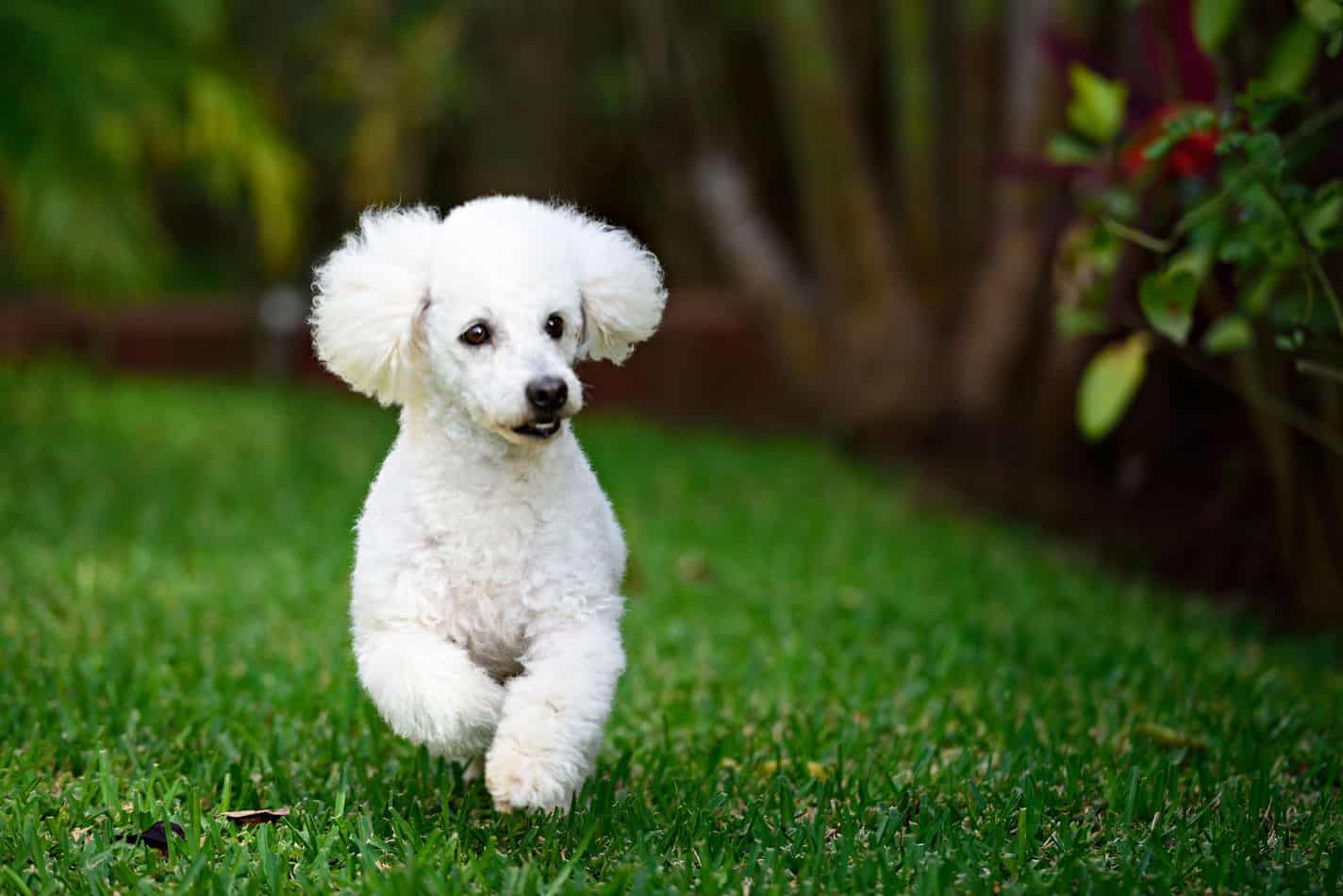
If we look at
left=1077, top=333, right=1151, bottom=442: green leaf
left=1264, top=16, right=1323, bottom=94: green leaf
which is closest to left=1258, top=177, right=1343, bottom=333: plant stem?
left=1264, top=16, right=1323, bottom=94: green leaf

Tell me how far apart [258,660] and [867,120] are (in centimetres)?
927

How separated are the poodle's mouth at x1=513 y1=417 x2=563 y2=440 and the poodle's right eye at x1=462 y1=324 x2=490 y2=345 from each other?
21cm

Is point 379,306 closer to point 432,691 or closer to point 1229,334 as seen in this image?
point 432,691

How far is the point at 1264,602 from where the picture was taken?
608 centimetres

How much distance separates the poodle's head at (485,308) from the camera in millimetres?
2799

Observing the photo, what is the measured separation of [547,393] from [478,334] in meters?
0.25

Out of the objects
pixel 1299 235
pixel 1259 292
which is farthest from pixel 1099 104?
pixel 1299 235

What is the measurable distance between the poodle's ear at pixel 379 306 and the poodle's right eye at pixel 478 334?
15 cm

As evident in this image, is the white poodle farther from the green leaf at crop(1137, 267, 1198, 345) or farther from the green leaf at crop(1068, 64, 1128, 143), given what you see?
the green leaf at crop(1068, 64, 1128, 143)

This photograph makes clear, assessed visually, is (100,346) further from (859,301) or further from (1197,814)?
(1197,814)

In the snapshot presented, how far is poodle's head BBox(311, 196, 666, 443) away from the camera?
9.18ft

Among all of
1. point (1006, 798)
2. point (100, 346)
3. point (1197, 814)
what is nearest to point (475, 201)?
point (1006, 798)

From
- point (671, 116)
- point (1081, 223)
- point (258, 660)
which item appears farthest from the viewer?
point (671, 116)

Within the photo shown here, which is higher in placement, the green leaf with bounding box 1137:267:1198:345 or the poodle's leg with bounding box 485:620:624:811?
the green leaf with bounding box 1137:267:1198:345
